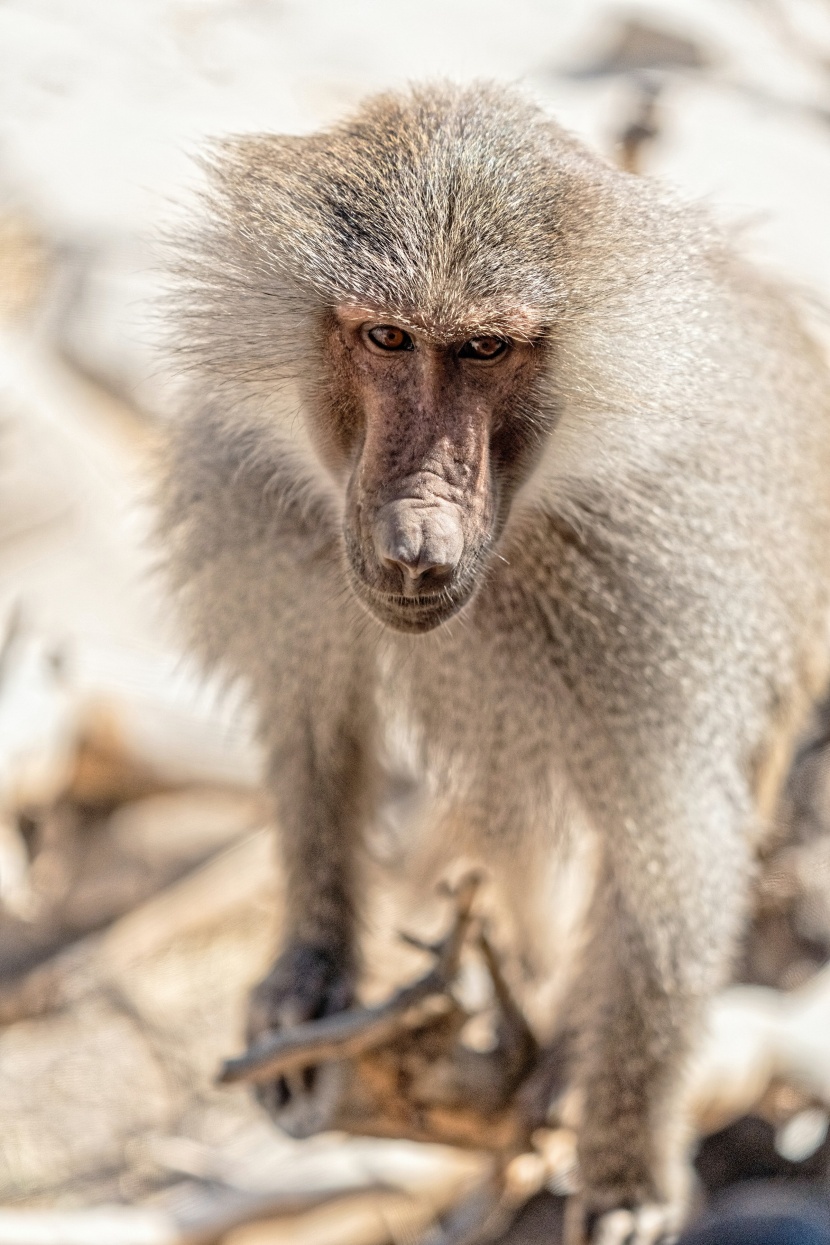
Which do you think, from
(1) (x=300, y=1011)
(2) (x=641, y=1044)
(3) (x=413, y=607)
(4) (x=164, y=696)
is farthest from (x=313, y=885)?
(4) (x=164, y=696)

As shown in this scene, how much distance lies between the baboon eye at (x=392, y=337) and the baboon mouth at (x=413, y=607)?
34 centimetres

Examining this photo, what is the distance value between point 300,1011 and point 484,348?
157cm

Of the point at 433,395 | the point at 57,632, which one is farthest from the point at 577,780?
the point at 57,632

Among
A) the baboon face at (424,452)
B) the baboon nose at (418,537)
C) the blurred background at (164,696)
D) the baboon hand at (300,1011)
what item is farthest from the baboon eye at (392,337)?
the baboon hand at (300,1011)

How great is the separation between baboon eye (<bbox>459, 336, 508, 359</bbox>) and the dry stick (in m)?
1.13

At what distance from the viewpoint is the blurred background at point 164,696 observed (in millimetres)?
3564

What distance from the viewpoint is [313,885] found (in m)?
3.05

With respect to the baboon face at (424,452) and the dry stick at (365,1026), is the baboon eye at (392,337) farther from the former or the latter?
the dry stick at (365,1026)

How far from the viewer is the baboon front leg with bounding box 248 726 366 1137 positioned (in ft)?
9.62

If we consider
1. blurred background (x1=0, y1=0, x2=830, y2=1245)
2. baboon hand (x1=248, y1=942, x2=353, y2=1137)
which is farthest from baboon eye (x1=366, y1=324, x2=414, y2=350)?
baboon hand (x1=248, y1=942, x2=353, y2=1137)

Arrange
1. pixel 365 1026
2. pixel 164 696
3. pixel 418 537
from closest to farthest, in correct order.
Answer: pixel 418 537, pixel 365 1026, pixel 164 696

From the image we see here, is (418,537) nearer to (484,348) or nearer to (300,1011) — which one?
(484,348)

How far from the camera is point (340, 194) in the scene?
2.04 m

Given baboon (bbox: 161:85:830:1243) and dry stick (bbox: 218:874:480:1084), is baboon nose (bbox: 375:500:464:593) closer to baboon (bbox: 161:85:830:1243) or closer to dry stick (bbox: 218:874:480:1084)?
baboon (bbox: 161:85:830:1243)
